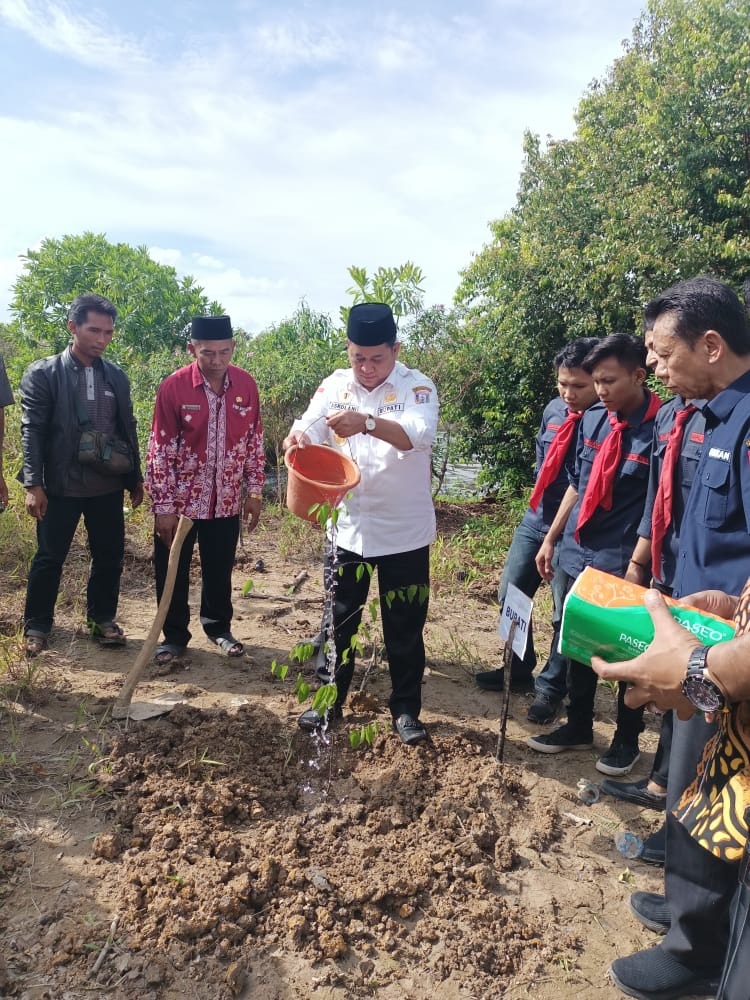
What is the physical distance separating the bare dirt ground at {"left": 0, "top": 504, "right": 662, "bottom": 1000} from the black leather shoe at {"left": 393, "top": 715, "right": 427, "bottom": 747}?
0.16 ft

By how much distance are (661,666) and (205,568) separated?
2.94 m

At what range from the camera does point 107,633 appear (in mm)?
3916

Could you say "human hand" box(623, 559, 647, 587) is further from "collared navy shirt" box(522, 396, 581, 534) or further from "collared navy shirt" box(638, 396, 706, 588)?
"collared navy shirt" box(522, 396, 581, 534)

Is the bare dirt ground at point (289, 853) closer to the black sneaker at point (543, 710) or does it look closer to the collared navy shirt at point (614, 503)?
the black sneaker at point (543, 710)

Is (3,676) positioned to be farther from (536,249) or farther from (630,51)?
(630,51)

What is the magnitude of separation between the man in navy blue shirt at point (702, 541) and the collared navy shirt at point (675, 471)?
271mm

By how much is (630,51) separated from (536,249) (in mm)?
4729

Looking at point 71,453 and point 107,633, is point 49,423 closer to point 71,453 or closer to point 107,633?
point 71,453

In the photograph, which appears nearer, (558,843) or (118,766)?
(558,843)

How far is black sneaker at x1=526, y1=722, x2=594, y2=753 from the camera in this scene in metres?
3.04

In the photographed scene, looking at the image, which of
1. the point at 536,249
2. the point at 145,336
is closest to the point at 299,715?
the point at 536,249

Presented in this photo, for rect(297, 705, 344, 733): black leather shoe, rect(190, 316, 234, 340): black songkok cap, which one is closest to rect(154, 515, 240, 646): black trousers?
rect(190, 316, 234, 340): black songkok cap

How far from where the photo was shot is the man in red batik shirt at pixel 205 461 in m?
3.53

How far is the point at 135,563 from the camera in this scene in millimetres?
5336
